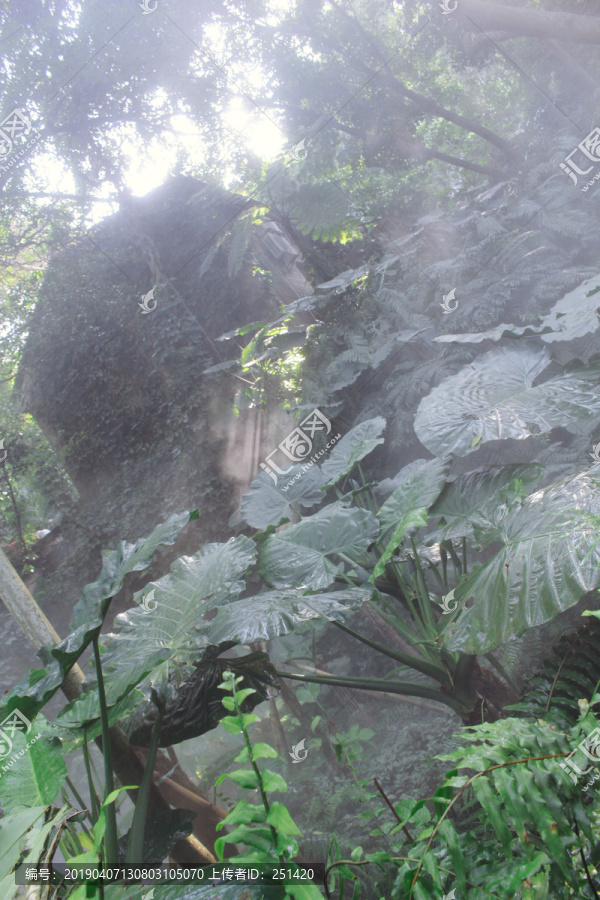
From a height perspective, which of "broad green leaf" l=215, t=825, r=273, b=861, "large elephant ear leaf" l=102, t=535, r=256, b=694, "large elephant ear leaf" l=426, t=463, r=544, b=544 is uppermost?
"large elephant ear leaf" l=102, t=535, r=256, b=694

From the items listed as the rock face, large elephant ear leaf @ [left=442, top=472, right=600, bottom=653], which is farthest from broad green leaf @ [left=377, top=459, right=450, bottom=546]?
the rock face

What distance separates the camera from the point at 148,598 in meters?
1.64

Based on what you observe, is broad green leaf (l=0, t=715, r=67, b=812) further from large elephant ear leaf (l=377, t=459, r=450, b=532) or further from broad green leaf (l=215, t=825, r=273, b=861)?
large elephant ear leaf (l=377, t=459, r=450, b=532)

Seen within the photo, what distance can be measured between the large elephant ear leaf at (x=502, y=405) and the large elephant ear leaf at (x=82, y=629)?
0.87m

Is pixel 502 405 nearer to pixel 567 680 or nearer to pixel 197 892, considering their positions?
pixel 567 680

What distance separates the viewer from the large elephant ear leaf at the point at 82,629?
3.62 feet

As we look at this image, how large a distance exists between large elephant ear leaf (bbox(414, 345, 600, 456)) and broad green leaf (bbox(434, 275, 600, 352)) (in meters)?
0.10

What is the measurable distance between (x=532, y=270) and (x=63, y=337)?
4.50 m

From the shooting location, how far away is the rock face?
4520mm

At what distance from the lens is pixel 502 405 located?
1633 millimetres

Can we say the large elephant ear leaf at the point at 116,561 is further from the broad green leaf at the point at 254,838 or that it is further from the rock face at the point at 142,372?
the rock face at the point at 142,372

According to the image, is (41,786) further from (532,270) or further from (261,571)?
(532,270)

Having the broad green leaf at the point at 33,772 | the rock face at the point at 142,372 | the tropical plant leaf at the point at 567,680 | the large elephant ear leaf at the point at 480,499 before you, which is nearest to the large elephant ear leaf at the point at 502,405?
the large elephant ear leaf at the point at 480,499

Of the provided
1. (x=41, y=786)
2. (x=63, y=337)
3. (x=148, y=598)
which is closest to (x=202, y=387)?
(x=63, y=337)
